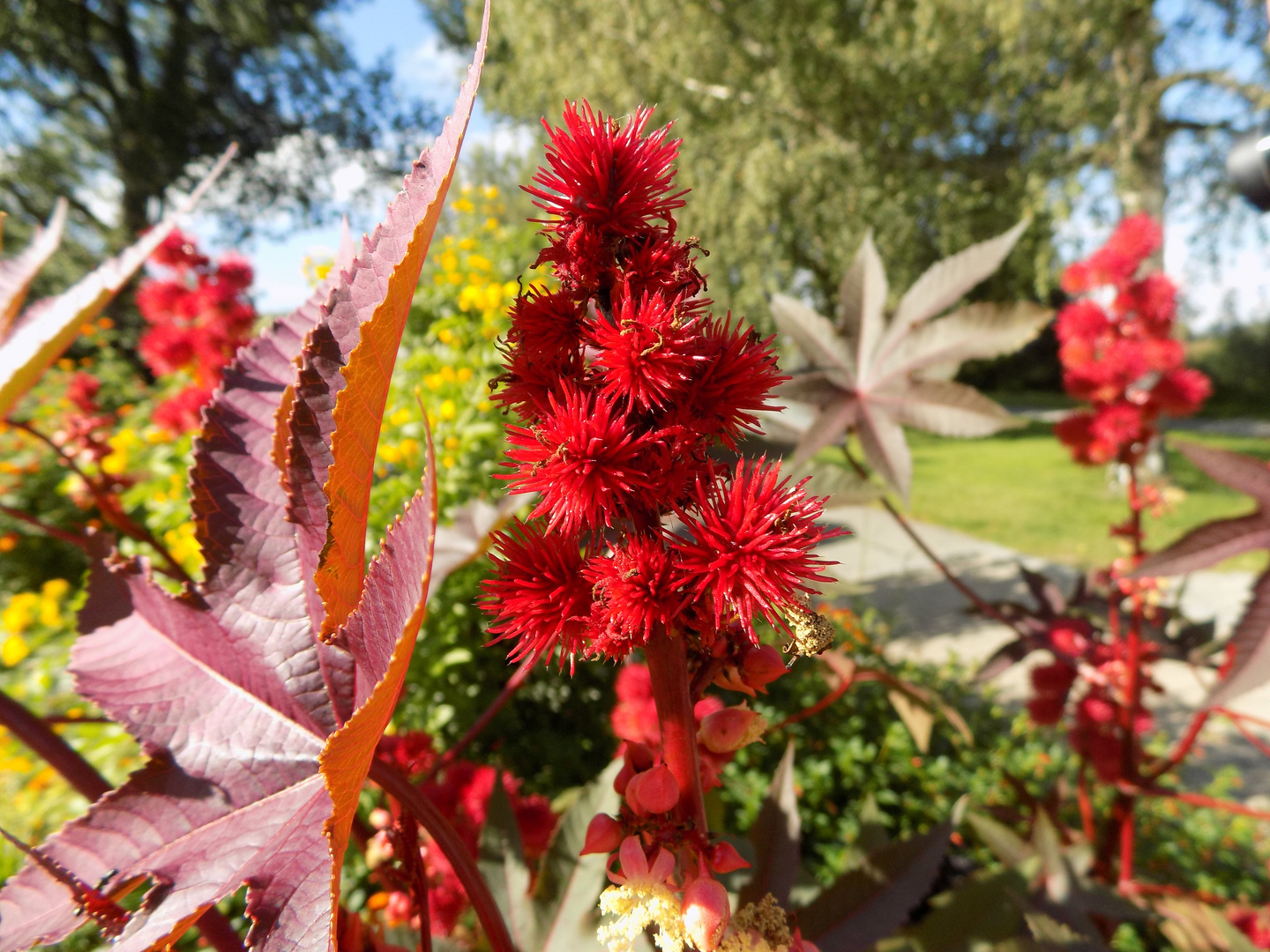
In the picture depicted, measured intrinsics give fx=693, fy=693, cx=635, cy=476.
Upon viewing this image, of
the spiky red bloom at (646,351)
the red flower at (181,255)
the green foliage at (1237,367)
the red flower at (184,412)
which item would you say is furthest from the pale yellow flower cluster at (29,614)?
the green foliage at (1237,367)

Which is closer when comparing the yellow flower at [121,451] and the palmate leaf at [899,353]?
the palmate leaf at [899,353]

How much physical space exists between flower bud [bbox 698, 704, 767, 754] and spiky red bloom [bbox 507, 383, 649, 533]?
0.15 metres

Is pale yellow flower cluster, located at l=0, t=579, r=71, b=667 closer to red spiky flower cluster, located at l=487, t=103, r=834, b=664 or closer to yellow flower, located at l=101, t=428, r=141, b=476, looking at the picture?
yellow flower, located at l=101, t=428, r=141, b=476

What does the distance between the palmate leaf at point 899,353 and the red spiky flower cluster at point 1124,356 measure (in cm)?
42

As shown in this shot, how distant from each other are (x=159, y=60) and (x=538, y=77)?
7727 millimetres

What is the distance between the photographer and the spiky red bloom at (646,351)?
36 centimetres

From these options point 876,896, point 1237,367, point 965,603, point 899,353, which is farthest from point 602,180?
point 1237,367

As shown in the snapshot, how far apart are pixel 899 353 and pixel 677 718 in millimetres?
1152

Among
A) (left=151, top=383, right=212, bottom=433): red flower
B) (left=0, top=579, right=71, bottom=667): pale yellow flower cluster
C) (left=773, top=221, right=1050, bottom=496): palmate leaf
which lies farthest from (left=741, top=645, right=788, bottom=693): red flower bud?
(left=0, top=579, right=71, bottom=667): pale yellow flower cluster

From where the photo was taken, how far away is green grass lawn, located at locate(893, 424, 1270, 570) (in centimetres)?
589

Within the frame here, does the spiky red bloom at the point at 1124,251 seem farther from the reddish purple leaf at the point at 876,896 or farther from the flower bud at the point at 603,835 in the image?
→ the flower bud at the point at 603,835

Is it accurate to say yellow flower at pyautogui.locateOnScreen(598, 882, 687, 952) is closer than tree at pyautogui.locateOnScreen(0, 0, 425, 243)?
Yes

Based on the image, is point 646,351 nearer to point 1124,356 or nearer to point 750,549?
point 750,549

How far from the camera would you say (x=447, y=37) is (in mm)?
16625
